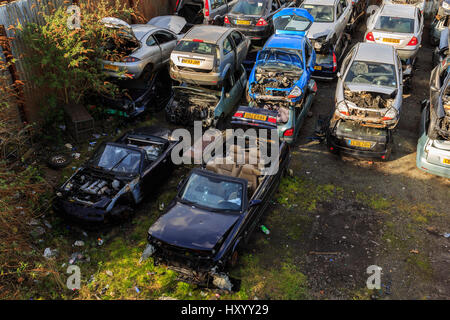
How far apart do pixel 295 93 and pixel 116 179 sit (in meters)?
5.45

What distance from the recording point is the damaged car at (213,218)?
21.6 ft

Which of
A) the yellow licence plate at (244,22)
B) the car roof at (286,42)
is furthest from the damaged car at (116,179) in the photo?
the yellow licence plate at (244,22)

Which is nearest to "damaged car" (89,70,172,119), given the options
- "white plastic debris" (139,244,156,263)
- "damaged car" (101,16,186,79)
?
"damaged car" (101,16,186,79)

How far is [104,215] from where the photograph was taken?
7.64m

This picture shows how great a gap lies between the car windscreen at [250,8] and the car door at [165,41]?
3417 mm

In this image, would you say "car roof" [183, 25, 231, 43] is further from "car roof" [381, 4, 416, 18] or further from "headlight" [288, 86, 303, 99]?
"car roof" [381, 4, 416, 18]

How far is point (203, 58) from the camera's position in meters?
10.8

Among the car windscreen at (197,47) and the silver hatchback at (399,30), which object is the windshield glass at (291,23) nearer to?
the silver hatchback at (399,30)

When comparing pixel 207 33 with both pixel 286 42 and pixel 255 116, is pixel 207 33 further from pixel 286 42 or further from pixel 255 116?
pixel 255 116

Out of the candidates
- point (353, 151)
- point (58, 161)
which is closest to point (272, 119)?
point (353, 151)

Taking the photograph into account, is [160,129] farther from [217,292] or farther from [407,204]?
[407,204]

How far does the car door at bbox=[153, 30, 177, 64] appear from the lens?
12.6m

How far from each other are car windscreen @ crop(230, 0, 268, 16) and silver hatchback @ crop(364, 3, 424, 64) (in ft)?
13.6

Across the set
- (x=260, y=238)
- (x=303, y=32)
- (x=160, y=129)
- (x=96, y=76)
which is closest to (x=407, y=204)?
(x=260, y=238)
